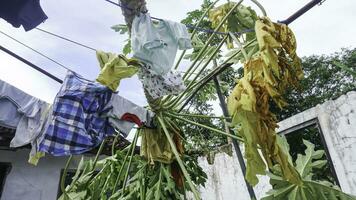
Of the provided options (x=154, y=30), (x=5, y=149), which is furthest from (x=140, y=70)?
(x=5, y=149)

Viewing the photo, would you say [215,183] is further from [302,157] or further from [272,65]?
[272,65]

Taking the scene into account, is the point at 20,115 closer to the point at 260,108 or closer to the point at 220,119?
the point at 220,119

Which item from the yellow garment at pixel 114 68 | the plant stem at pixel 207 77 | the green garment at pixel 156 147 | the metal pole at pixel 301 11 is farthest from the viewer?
the green garment at pixel 156 147

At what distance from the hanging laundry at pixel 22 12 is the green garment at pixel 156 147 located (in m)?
1.31

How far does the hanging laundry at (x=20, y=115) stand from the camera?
2381 millimetres

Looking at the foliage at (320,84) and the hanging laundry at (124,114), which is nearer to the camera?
the hanging laundry at (124,114)

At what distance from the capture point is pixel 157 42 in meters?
2.18

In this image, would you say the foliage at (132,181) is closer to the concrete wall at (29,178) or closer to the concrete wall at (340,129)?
the concrete wall at (340,129)

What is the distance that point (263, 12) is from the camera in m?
2.14

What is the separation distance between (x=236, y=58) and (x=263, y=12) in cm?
66

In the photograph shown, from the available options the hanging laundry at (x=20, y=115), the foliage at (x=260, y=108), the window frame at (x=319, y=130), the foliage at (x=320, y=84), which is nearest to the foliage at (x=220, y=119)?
the foliage at (x=260, y=108)

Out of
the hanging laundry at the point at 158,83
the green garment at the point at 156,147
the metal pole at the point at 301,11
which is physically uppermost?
the metal pole at the point at 301,11

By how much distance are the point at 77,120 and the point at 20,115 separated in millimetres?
612

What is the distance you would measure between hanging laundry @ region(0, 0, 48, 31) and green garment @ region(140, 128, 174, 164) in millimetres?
1313
